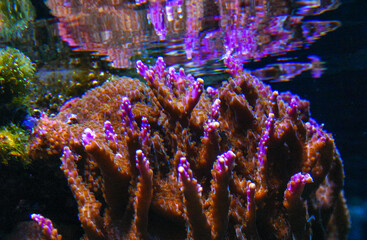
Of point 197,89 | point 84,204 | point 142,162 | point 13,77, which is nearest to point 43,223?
point 84,204

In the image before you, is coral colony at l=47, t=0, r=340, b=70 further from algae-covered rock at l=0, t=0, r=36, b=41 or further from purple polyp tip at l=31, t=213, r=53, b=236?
purple polyp tip at l=31, t=213, r=53, b=236

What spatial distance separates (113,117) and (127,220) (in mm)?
1481

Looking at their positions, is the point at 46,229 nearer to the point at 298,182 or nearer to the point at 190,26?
the point at 298,182

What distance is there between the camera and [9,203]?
12.2ft

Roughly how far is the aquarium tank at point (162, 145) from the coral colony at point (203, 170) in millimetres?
11

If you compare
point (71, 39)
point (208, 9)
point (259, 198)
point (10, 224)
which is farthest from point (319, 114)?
point (10, 224)

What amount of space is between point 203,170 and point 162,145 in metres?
0.53

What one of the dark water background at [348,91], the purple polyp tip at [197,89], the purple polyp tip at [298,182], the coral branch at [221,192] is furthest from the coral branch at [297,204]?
the dark water background at [348,91]

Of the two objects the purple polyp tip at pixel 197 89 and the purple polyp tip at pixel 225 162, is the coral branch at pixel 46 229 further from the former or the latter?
the purple polyp tip at pixel 197 89

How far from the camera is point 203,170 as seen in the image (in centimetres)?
257

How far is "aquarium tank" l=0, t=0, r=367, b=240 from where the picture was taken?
2334mm

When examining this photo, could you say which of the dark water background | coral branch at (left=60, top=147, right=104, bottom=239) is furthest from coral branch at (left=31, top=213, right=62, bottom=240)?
the dark water background

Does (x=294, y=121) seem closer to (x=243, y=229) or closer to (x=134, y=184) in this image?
(x=243, y=229)

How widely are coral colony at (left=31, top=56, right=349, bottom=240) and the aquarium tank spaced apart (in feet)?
0.04
